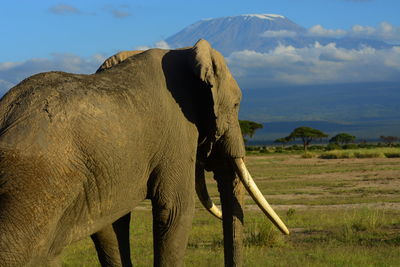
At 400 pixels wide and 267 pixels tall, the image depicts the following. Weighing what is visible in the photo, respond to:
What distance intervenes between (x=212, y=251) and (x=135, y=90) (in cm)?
514

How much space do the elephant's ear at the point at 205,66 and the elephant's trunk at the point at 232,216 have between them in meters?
1.08

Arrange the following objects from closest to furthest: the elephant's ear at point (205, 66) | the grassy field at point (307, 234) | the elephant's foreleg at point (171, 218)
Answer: the elephant's foreleg at point (171, 218), the elephant's ear at point (205, 66), the grassy field at point (307, 234)

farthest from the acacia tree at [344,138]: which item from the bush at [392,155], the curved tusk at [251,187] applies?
the curved tusk at [251,187]

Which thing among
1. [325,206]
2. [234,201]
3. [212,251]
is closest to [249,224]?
[212,251]

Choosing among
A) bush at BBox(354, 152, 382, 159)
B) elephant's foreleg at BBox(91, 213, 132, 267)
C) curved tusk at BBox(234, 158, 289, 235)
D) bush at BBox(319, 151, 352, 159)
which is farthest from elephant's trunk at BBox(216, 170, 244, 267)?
bush at BBox(319, 151, 352, 159)

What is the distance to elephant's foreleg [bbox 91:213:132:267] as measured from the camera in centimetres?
721

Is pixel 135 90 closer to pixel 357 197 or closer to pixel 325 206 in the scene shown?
pixel 325 206

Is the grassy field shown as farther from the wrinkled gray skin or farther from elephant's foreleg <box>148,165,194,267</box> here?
elephant's foreleg <box>148,165,194,267</box>

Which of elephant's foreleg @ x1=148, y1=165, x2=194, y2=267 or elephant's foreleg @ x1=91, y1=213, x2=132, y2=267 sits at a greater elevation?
elephant's foreleg @ x1=148, y1=165, x2=194, y2=267

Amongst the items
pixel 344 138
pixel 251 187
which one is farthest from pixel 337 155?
pixel 344 138

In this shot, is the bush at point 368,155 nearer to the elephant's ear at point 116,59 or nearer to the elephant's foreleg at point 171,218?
the elephant's ear at point 116,59

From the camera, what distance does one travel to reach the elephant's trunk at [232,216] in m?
7.54

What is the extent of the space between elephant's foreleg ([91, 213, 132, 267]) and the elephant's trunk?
3.40 ft

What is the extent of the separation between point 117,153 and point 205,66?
1.33 m
